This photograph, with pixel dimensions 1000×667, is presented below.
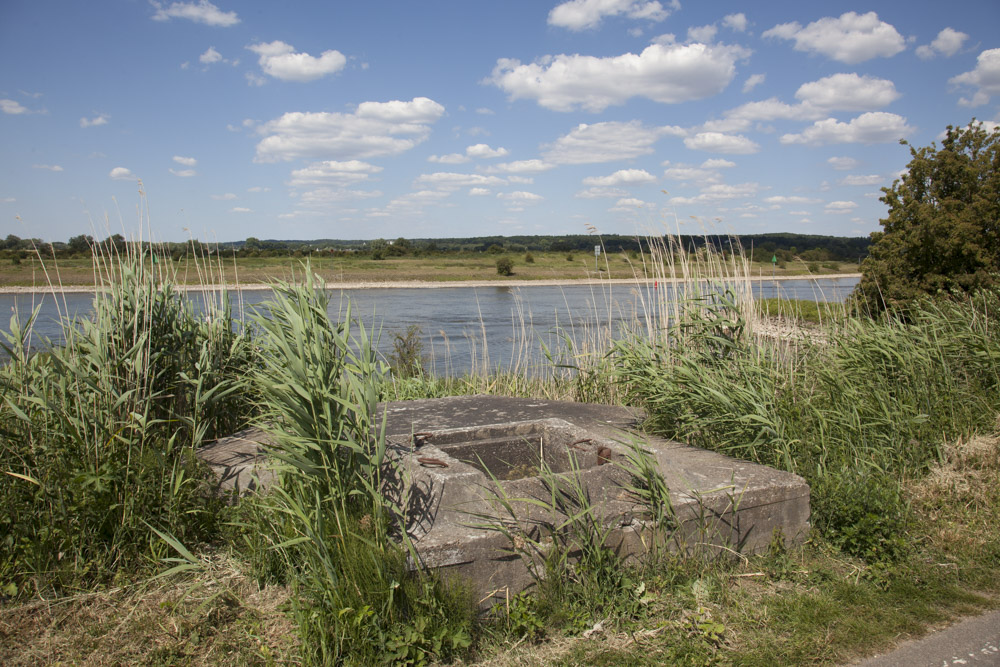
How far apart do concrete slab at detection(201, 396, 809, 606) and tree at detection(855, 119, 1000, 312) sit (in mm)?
6712

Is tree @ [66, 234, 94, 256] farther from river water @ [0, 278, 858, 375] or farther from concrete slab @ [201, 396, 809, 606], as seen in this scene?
concrete slab @ [201, 396, 809, 606]

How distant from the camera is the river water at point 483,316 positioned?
7.17 meters

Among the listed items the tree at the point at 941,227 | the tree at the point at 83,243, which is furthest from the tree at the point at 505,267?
the tree at the point at 83,243

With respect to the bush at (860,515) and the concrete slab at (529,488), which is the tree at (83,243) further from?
the bush at (860,515)

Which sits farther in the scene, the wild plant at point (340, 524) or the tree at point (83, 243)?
the tree at point (83, 243)

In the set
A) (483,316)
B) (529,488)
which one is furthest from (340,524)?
(483,316)

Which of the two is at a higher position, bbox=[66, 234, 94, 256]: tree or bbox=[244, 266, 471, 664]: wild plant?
bbox=[66, 234, 94, 256]: tree

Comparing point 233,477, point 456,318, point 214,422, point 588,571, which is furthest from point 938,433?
point 456,318

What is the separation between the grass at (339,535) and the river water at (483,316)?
0.82 metres

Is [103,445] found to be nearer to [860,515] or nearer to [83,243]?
[83,243]

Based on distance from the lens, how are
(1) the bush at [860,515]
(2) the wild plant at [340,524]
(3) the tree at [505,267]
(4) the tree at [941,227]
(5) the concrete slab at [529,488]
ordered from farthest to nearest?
1. (3) the tree at [505,267]
2. (4) the tree at [941,227]
3. (1) the bush at [860,515]
4. (5) the concrete slab at [529,488]
5. (2) the wild plant at [340,524]

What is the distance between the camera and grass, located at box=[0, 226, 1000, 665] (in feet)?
8.37

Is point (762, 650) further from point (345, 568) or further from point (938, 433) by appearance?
point (938, 433)

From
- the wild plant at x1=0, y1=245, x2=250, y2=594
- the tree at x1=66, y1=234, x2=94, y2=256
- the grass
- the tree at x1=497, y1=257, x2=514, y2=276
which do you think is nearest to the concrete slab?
the grass
